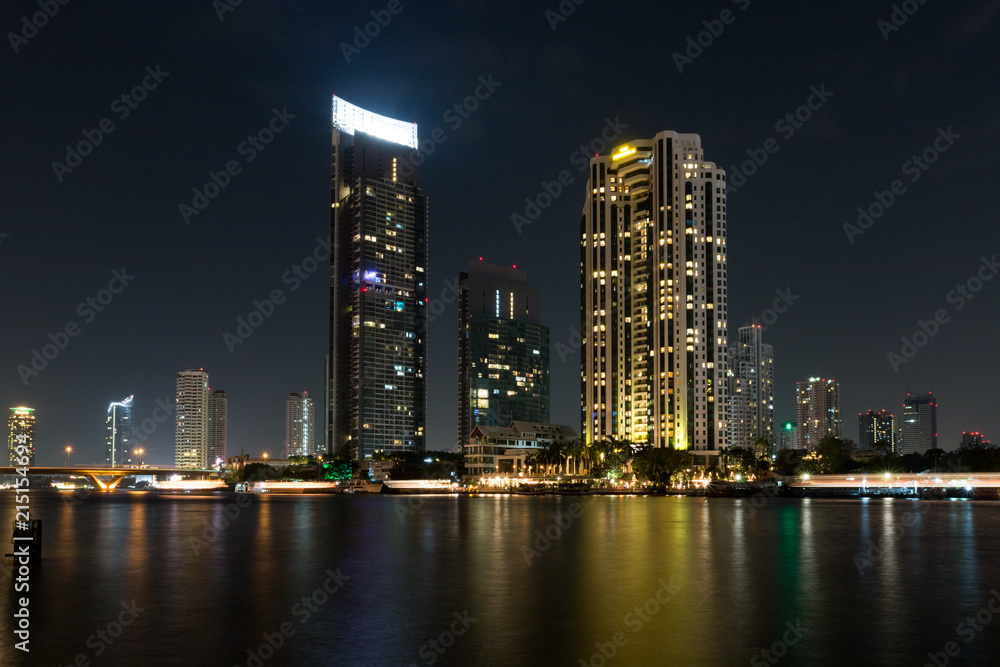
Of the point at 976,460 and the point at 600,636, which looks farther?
the point at 976,460

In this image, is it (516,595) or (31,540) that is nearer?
(516,595)

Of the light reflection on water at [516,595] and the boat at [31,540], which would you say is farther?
the boat at [31,540]

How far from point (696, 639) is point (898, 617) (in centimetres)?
1123

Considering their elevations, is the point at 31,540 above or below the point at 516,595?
above

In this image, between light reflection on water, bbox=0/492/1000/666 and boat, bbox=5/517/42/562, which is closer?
light reflection on water, bbox=0/492/1000/666

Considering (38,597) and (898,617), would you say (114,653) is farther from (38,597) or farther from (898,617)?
(898,617)

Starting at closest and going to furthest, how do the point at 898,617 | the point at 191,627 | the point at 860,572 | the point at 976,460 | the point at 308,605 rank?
1. the point at 191,627
2. the point at 898,617
3. the point at 308,605
4. the point at 860,572
5. the point at 976,460

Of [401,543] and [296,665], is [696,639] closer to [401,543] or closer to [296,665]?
[296,665]

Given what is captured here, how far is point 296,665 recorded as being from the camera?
2800 cm

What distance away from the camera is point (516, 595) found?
138 ft

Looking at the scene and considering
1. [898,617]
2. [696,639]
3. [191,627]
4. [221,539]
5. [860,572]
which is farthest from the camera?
[221,539]

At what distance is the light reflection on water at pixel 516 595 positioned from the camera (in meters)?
30.3

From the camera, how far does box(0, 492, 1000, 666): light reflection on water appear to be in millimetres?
30281

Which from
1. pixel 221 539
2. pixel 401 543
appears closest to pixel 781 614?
pixel 401 543
